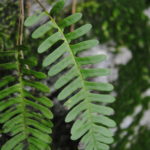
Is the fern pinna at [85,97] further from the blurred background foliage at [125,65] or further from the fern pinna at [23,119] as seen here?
the blurred background foliage at [125,65]

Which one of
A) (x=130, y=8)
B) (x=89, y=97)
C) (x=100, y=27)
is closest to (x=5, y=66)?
(x=89, y=97)

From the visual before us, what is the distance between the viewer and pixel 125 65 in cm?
256

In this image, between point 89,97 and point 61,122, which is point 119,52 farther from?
point 89,97

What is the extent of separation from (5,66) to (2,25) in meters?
0.54

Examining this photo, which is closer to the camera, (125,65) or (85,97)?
(85,97)

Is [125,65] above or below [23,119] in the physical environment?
above

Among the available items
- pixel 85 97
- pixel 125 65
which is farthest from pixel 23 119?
pixel 125 65

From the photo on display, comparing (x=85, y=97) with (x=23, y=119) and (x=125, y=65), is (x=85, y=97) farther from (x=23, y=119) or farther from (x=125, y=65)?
(x=125, y=65)

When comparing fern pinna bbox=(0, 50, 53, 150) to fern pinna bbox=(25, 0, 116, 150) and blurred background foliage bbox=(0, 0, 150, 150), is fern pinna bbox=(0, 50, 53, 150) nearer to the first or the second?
fern pinna bbox=(25, 0, 116, 150)

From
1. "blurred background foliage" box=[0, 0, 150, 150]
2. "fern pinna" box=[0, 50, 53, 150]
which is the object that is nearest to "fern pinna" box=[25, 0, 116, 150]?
"fern pinna" box=[0, 50, 53, 150]

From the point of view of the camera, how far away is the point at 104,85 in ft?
4.91

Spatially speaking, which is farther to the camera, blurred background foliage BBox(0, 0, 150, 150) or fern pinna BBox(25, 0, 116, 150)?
blurred background foliage BBox(0, 0, 150, 150)

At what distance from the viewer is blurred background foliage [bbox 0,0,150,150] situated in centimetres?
216

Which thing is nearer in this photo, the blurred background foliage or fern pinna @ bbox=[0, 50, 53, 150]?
fern pinna @ bbox=[0, 50, 53, 150]
